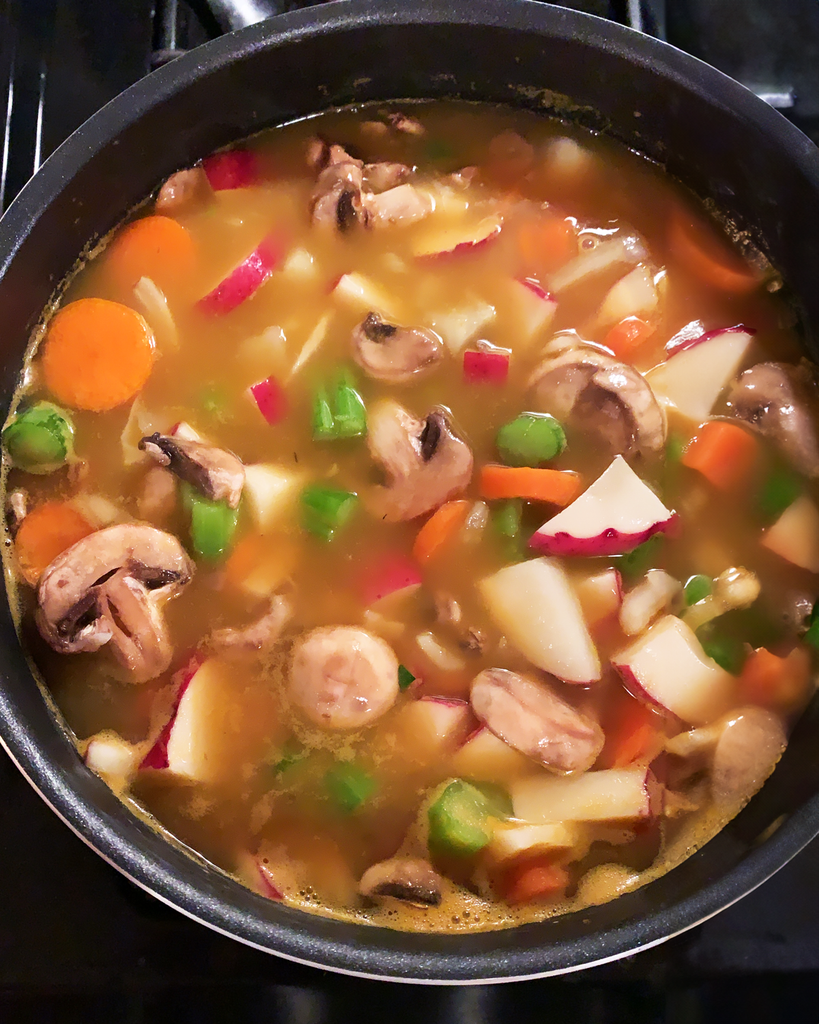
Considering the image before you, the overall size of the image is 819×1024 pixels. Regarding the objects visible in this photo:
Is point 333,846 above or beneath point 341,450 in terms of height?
beneath

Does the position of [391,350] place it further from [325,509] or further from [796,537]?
[796,537]

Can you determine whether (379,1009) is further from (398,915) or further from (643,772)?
(643,772)

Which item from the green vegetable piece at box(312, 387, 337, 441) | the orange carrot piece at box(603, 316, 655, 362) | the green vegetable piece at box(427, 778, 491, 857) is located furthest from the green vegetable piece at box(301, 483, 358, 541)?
the orange carrot piece at box(603, 316, 655, 362)

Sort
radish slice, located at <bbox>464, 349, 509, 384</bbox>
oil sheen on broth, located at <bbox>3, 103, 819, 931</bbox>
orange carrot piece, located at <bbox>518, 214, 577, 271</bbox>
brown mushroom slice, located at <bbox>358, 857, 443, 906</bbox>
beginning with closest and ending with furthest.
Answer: brown mushroom slice, located at <bbox>358, 857, 443, 906</bbox>
oil sheen on broth, located at <bbox>3, 103, 819, 931</bbox>
radish slice, located at <bbox>464, 349, 509, 384</bbox>
orange carrot piece, located at <bbox>518, 214, 577, 271</bbox>

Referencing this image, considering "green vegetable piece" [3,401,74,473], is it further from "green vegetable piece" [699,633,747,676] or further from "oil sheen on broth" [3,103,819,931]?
"green vegetable piece" [699,633,747,676]

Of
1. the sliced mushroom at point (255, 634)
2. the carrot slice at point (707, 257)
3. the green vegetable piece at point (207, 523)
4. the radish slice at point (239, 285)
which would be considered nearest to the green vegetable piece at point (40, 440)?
the green vegetable piece at point (207, 523)

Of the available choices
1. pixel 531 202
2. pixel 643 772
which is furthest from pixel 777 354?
pixel 643 772
